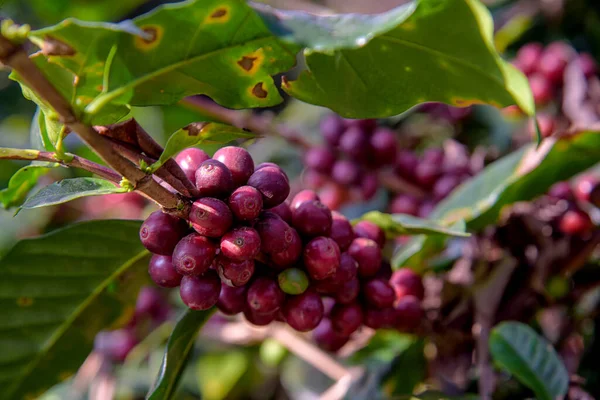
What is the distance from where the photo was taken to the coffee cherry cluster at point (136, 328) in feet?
5.79

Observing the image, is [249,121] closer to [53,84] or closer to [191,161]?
[191,161]

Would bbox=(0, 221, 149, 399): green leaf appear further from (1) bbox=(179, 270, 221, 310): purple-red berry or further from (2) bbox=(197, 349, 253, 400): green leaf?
(2) bbox=(197, 349, 253, 400): green leaf

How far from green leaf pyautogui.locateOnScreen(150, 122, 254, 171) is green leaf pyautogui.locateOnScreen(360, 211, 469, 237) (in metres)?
0.30

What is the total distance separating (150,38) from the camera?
0.66 meters

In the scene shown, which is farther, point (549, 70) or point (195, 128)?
point (549, 70)

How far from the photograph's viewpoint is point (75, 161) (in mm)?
721

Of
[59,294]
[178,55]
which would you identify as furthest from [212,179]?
[59,294]

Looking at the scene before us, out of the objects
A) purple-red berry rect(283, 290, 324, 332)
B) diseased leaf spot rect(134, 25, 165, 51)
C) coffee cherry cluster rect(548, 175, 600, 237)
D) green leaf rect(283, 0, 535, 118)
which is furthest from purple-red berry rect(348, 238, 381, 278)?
coffee cherry cluster rect(548, 175, 600, 237)

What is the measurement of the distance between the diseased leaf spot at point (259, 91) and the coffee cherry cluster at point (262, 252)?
8cm

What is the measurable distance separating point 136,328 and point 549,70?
4.99 ft

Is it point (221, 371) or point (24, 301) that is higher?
point (24, 301)

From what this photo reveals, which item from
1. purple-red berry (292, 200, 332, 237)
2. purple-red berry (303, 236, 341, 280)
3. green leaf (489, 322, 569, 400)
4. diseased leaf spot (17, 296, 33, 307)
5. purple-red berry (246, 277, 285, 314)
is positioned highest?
purple-red berry (292, 200, 332, 237)

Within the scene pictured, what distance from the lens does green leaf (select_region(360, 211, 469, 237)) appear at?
0.93 metres

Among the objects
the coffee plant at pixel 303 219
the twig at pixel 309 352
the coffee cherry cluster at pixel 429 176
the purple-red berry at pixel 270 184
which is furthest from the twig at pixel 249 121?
the purple-red berry at pixel 270 184
